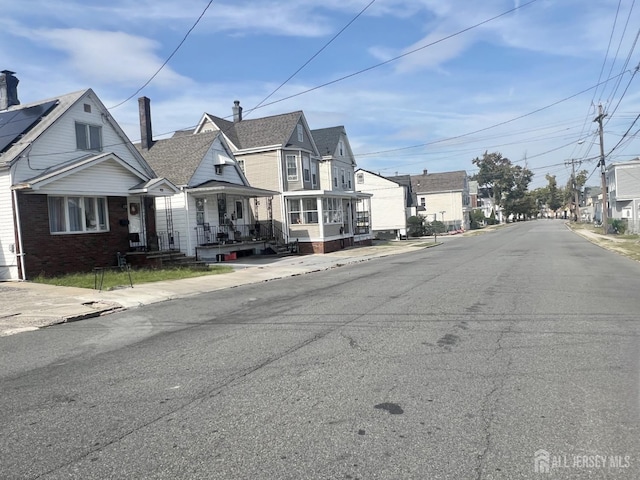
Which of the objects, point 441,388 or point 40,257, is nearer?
point 441,388

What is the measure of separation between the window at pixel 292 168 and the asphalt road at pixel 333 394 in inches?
936

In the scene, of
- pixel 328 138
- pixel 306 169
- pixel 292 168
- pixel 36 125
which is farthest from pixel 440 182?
pixel 36 125

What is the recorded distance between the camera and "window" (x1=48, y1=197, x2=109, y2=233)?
711 inches

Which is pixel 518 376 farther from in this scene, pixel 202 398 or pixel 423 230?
pixel 423 230

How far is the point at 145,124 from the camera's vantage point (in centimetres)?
2916

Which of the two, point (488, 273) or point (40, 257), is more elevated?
point (40, 257)

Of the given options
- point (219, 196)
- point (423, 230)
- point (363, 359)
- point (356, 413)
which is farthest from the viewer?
point (423, 230)

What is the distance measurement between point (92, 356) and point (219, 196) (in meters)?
20.5

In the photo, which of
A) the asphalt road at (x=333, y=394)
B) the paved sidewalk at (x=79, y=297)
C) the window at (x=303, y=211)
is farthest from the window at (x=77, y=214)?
the window at (x=303, y=211)

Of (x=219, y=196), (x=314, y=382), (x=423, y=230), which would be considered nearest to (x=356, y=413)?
(x=314, y=382)

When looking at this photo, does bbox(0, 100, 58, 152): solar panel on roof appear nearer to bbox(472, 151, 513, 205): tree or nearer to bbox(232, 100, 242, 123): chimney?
bbox(232, 100, 242, 123): chimney

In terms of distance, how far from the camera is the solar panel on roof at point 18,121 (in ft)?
59.9

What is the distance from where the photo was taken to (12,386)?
18.9ft

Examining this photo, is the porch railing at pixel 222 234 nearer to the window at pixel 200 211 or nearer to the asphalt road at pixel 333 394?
the window at pixel 200 211
